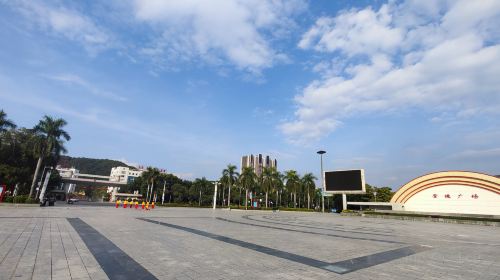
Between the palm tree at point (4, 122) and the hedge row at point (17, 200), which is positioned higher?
the palm tree at point (4, 122)

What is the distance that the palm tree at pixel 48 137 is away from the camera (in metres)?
40.1

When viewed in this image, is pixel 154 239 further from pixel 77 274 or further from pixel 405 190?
pixel 405 190

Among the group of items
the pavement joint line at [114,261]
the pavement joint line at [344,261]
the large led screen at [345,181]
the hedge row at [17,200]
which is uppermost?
the large led screen at [345,181]

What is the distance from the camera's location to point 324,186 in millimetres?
56281

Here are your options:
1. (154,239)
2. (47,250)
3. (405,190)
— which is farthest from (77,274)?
(405,190)

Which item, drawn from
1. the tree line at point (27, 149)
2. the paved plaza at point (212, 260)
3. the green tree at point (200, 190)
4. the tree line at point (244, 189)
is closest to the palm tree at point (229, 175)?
the tree line at point (244, 189)

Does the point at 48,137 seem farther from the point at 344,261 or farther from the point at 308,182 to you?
the point at 308,182

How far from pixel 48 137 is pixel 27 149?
10334 millimetres

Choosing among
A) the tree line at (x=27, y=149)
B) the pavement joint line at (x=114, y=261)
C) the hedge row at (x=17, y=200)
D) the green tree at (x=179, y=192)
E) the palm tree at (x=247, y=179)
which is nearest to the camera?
the pavement joint line at (x=114, y=261)

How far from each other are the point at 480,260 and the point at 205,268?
389 inches

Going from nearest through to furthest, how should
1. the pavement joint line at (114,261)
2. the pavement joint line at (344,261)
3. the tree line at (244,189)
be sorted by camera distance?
the pavement joint line at (114,261), the pavement joint line at (344,261), the tree line at (244,189)

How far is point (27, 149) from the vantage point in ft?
153

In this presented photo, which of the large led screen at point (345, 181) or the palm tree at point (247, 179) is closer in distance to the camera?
the large led screen at point (345, 181)

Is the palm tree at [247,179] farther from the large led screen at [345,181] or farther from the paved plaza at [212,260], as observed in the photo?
the paved plaza at [212,260]
